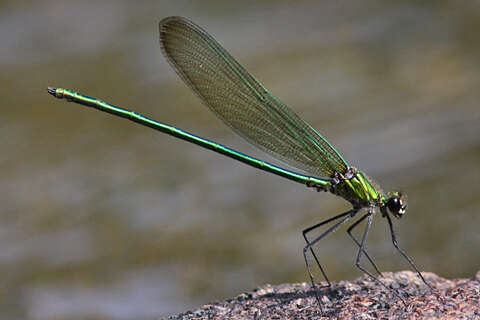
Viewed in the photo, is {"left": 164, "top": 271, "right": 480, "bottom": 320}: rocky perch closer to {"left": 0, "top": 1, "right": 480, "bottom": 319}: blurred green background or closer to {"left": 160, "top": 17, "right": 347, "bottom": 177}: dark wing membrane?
{"left": 160, "top": 17, "right": 347, "bottom": 177}: dark wing membrane

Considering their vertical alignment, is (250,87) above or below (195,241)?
below

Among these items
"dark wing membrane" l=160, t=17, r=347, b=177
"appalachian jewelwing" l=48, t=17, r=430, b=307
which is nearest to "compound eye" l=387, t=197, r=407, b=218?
"appalachian jewelwing" l=48, t=17, r=430, b=307

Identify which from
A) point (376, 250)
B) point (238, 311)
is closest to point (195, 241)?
point (376, 250)

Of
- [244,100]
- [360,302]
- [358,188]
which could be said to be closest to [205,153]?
[244,100]

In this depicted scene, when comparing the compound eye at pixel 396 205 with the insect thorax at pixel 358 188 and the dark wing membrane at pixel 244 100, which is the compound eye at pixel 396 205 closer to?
the insect thorax at pixel 358 188

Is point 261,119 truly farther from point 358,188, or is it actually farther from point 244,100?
point 358,188

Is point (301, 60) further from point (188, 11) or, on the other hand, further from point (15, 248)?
point (15, 248)
